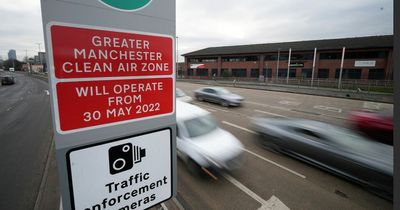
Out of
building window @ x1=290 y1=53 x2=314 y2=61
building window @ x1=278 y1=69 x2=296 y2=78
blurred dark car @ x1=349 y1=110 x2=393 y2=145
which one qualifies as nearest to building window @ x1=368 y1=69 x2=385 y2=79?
building window @ x1=290 y1=53 x2=314 y2=61

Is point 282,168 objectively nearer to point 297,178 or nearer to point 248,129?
point 297,178

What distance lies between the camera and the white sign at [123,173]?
44.1 inches

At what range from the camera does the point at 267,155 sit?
257 inches

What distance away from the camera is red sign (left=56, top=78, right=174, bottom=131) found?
1.04 m

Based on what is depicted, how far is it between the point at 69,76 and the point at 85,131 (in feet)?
1.03

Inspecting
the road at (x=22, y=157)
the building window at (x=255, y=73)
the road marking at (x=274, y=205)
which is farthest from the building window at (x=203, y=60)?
the road marking at (x=274, y=205)

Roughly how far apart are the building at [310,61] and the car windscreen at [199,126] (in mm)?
33621

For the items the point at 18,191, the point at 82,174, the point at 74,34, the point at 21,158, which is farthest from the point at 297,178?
the point at 21,158

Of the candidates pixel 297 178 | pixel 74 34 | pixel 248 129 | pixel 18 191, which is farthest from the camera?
pixel 248 129

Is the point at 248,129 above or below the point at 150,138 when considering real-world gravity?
below

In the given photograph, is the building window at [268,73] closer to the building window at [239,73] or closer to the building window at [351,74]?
the building window at [239,73]

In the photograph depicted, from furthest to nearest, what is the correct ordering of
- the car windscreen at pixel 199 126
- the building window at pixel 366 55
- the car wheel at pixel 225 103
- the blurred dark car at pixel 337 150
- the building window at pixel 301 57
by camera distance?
the building window at pixel 301 57, the building window at pixel 366 55, the car wheel at pixel 225 103, the car windscreen at pixel 199 126, the blurred dark car at pixel 337 150

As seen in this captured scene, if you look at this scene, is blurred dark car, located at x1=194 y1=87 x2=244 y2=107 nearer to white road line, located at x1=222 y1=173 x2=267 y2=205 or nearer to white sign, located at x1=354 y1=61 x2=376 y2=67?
white road line, located at x1=222 y1=173 x2=267 y2=205

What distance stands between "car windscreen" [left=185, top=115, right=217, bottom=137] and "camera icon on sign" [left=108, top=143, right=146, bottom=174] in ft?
14.1
